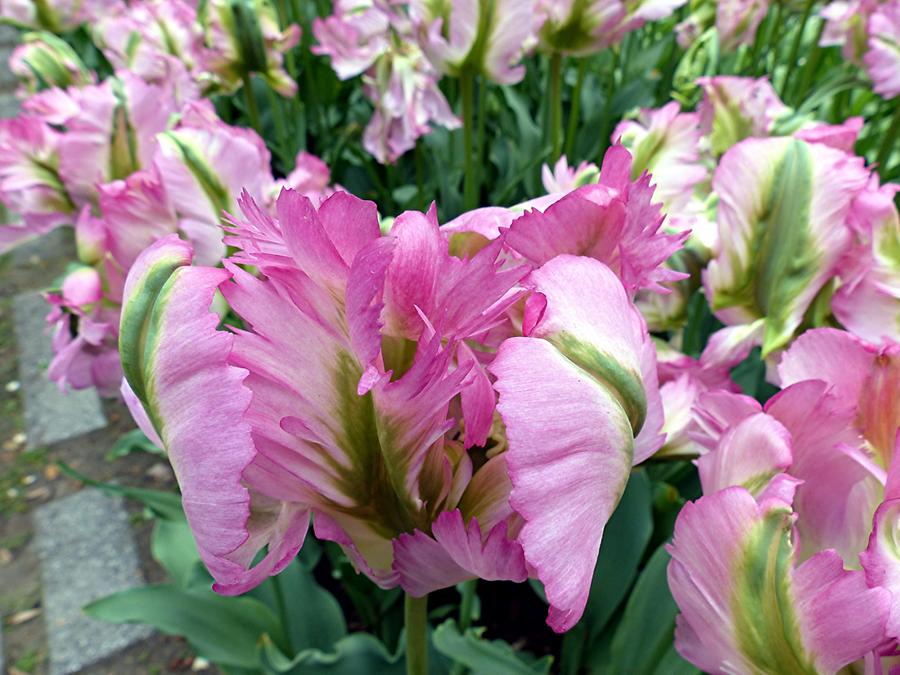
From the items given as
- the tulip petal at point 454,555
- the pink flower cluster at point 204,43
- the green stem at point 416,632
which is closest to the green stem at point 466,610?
the green stem at point 416,632

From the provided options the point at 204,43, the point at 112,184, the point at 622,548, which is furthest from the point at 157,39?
the point at 622,548

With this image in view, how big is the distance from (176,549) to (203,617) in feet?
0.47

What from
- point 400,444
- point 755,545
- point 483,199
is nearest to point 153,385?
point 400,444

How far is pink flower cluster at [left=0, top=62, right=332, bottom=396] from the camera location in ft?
1.93

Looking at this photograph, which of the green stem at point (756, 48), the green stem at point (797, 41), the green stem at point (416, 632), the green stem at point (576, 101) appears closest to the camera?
the green stem at point (416, 632)

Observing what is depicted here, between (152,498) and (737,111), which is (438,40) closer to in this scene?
(737,111)

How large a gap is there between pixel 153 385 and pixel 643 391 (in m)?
0.18

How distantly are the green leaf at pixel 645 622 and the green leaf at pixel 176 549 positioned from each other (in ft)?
1.62

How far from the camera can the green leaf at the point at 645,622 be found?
68cm

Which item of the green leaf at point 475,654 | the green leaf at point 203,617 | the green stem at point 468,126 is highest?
the green stem at point 468,126

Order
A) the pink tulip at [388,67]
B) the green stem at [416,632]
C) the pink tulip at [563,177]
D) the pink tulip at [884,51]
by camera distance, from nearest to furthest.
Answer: the green stem at [416,632] < the pink tulip at [563,177] < the pink tulip at [884,51] < the pink tulip at [388,67]

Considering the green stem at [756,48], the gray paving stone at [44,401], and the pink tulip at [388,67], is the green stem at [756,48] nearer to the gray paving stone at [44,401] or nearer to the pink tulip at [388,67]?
the pink tulip at [388,67]

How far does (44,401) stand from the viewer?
1.81 metres

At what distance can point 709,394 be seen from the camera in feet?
1.12
